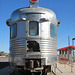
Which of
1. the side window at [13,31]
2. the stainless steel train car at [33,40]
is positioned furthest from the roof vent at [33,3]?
the side window at [13,31]

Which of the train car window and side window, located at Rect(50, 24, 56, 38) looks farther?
side window, located at Rect(50, 24, 56, 38)

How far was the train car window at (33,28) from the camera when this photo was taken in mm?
6152

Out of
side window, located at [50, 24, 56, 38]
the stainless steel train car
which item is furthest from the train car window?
side window, located at [50, 24, 56, 38]

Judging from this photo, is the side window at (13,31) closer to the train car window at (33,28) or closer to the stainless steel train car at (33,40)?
the stainless steel train car at (33,40)

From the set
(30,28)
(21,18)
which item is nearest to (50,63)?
(30,28)

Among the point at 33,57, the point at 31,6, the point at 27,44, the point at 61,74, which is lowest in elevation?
the point at 61,74

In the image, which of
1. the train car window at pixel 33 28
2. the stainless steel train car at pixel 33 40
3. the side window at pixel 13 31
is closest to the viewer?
the stainless steel train car at pixel 33 40

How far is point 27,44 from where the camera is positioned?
6008mm

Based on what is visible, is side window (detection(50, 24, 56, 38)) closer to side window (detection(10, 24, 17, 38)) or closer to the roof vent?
the roof vent

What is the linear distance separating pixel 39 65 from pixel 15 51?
1332 millimetres

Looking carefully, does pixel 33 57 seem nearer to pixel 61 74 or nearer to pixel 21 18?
pixel 21 18

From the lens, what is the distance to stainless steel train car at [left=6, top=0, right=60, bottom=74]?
19.4 ft

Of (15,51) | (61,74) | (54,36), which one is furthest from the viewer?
(61,74)

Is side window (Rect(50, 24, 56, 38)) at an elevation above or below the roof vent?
below
